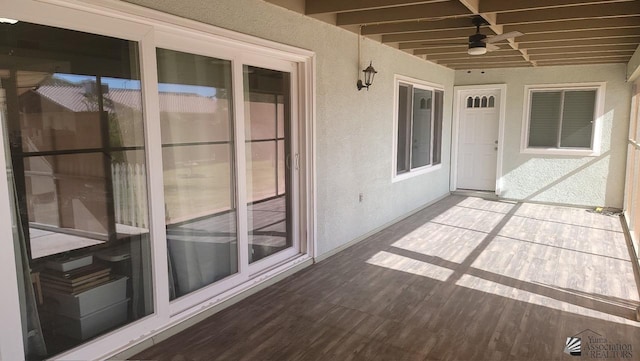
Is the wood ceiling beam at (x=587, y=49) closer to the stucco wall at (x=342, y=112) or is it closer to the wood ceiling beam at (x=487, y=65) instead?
→ the wood ceiling beam at (x=487, y=65)

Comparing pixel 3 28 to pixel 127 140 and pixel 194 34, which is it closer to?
pixel 127 140

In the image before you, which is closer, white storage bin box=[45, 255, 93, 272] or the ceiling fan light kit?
white storage bin box=[45, 255, 93, 272]

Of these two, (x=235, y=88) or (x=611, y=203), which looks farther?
(x=611, y=203)

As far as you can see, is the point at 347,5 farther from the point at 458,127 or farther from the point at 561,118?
the point at 561,118

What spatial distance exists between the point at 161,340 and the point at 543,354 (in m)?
2.56

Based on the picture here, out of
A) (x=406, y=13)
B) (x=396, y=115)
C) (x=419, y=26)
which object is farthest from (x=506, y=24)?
(x=396, y=115)

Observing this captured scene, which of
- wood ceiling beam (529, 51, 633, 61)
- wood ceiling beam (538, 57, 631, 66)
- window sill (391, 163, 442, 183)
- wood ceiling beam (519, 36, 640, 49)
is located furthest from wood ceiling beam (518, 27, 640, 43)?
window sill (391, 163, 442, 183)

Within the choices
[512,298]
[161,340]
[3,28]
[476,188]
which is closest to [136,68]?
[3,28]

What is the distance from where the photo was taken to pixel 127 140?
262 cm

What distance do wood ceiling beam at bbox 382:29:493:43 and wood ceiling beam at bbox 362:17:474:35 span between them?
0.15 meters

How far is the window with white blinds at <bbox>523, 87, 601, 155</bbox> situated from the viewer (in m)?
7.16

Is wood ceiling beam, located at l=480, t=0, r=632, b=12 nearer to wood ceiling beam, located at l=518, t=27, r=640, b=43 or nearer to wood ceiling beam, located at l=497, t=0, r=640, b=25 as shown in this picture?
wood ceiling beam, located at l=497, t=0, r=640, b=25

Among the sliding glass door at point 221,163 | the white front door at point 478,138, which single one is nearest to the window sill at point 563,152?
the white front door at point 478,138

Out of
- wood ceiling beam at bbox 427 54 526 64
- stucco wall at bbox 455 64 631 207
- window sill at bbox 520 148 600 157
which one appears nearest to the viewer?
wood ceiling beam at bbox 427 54 526 64
